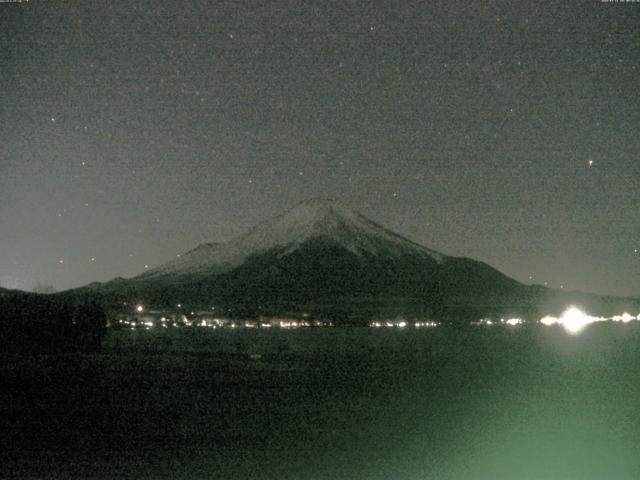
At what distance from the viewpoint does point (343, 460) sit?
14.7 m

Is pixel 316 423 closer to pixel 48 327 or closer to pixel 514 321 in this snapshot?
pixel 48 327

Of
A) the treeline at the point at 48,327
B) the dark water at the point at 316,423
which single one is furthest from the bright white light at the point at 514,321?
the dark water at the point at 316,423

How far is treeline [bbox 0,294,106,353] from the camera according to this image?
5497cm

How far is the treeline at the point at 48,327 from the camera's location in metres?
55.0

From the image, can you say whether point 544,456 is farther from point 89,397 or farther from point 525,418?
point 89,397

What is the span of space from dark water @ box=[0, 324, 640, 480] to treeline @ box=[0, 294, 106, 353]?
19518mm

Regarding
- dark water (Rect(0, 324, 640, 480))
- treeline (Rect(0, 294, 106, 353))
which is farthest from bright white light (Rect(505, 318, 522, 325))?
dark water (Rect(0, 324, 640, 480))

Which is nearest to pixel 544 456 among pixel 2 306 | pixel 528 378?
pixel 528 378

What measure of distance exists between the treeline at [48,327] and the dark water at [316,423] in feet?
64.0

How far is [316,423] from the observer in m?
19.6

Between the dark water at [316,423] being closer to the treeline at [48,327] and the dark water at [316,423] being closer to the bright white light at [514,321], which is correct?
the treeline at [48,327]

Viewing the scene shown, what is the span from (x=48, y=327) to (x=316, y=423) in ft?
138

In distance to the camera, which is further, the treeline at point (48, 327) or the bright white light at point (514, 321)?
the bright white light at point (514, 321)

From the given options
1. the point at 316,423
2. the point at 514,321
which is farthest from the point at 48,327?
the point at 514,321
